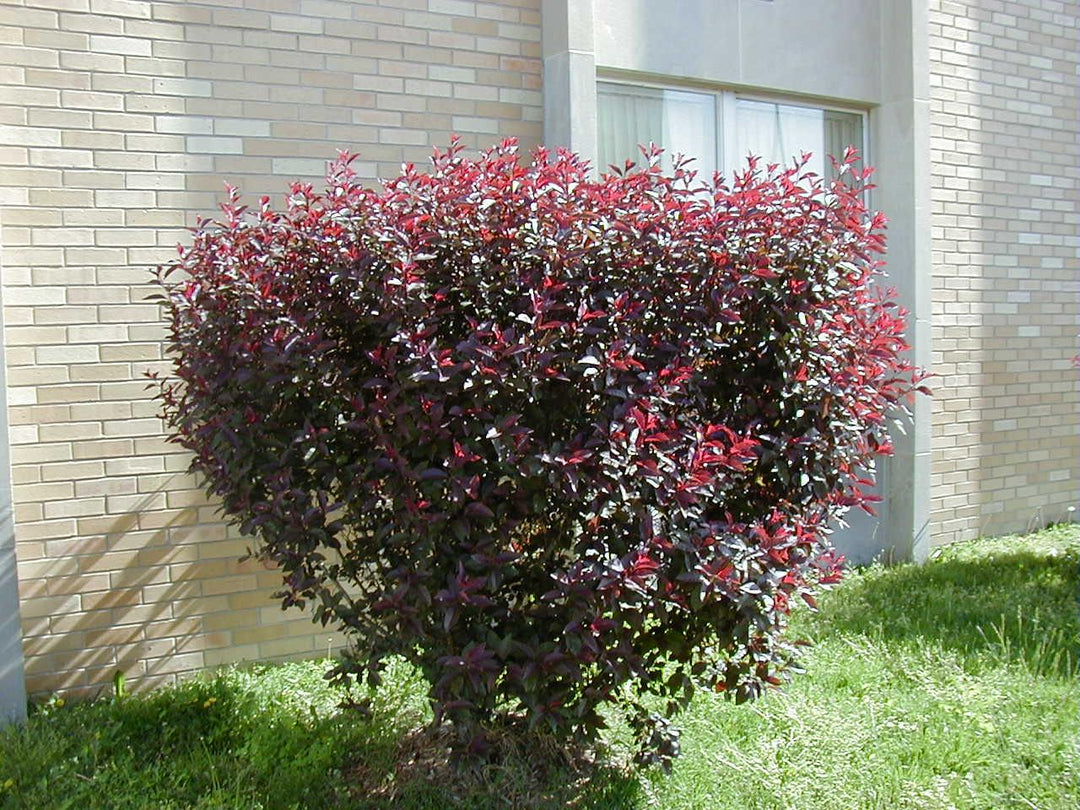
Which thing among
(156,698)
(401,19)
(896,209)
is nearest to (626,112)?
(401,19)

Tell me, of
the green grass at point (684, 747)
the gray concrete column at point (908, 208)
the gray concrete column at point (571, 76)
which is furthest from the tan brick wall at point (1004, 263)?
the gray concrete column at point (571, 76)

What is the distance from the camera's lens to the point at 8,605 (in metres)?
4.30

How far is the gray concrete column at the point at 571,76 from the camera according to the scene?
536 cm

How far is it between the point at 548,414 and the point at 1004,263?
581 cm

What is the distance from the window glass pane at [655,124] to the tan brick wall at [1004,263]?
195 cm

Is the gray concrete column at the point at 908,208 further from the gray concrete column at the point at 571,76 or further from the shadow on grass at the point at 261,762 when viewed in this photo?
the shadow on grass at the point at 261,762

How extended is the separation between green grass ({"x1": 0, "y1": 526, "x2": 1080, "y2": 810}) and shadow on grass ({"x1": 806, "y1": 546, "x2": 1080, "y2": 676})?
38mm

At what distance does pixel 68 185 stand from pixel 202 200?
56 centimetres

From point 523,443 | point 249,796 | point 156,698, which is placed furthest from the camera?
point 156,698

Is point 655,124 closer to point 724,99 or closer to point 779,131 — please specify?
point 724,99

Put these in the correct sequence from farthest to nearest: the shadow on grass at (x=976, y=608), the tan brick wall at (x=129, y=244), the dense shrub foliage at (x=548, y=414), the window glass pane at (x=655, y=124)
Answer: the window glass pane at (x=655, y=124), the shadow on grass at (x=976, y=608), the tan brick wall at (x=129, y=244), the dense shrub foliage at (x=548, y=414)

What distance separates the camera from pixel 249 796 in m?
3.56

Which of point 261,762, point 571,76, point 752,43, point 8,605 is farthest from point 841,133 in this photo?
point 8,605

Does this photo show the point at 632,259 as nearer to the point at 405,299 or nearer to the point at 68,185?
the point at 405,299
